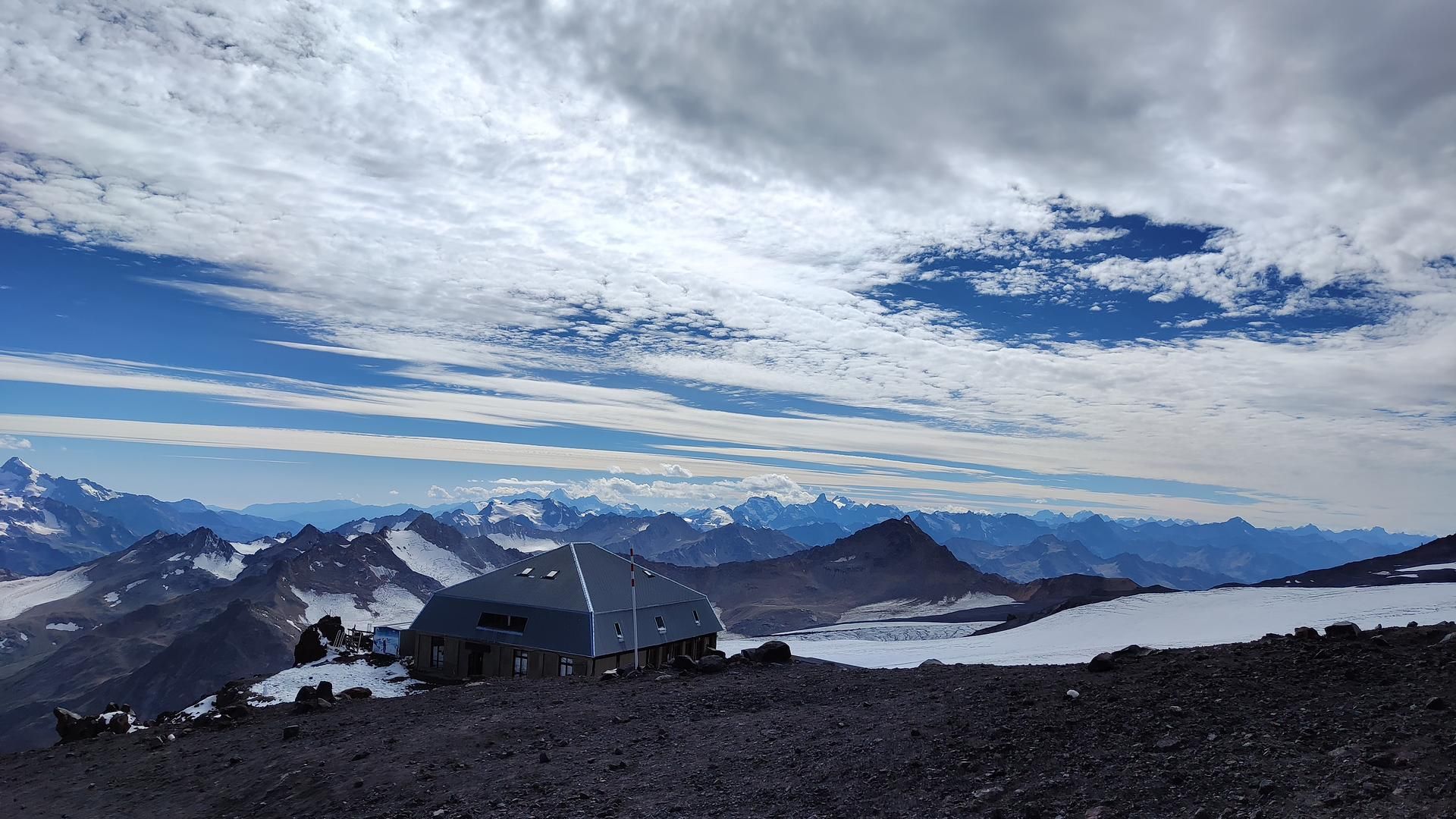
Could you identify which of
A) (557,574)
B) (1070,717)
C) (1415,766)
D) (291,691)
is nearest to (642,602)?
(557,574)

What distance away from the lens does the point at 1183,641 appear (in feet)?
Result: 153

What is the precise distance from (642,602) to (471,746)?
27.9 m

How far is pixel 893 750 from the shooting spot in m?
14.0

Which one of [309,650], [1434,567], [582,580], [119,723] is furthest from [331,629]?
[1434,567]

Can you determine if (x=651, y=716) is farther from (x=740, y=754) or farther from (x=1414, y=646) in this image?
(x=1414, y=646)

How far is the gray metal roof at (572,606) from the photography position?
137 feet

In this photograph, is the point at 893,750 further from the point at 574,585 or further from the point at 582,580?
the point at 582,580

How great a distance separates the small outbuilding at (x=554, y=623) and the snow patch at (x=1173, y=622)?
63.3ft

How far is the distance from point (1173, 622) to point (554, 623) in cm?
5279

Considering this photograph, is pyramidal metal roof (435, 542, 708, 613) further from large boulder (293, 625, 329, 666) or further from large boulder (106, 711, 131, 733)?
large boulder (106, 711, 131, 733)

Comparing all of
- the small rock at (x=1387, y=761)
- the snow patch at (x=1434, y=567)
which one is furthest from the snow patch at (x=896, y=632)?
the small rock at (x=1387, y=761)

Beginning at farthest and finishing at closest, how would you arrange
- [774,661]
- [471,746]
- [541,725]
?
[774,661]
[541,725]
[471,746]

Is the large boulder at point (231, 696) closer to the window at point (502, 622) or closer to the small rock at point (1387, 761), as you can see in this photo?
the window at point (502, 622)

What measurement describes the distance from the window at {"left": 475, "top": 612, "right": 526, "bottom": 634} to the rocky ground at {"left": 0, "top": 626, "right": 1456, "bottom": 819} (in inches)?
770
